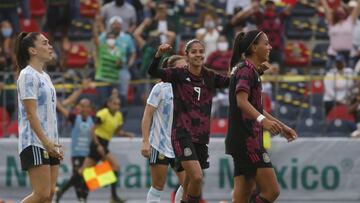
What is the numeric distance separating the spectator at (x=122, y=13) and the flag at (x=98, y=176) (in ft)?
15.4

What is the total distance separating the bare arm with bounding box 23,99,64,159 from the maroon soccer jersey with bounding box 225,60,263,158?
1.79m

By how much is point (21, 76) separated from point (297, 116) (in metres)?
9.79

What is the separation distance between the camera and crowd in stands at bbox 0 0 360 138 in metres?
20.7

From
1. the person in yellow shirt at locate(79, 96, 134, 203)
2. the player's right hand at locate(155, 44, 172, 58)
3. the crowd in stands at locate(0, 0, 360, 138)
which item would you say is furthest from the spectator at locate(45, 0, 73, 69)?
the player's right hand at locate(155, 44, 172, 58)

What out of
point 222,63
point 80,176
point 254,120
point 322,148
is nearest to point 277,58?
point 222,63

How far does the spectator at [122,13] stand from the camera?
23.0 meters

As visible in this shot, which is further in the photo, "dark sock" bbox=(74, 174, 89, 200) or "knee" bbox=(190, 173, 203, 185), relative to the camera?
"dark sock" bbox=(74, 174, 89, 200)

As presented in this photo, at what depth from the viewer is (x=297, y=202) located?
65.5ft

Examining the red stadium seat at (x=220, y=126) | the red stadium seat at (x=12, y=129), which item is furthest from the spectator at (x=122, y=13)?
the red stadium seat at (x=12, y=129)

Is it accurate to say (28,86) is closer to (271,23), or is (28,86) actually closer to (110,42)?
(110,42)

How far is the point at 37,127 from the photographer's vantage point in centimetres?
1153

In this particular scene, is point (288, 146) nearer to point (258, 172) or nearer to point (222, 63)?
point (222, 63)

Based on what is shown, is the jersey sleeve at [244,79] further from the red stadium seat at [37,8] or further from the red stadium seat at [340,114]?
the red stadium seat at [37,8]

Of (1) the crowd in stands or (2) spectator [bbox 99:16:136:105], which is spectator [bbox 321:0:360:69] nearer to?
(1) the crowd in stands
